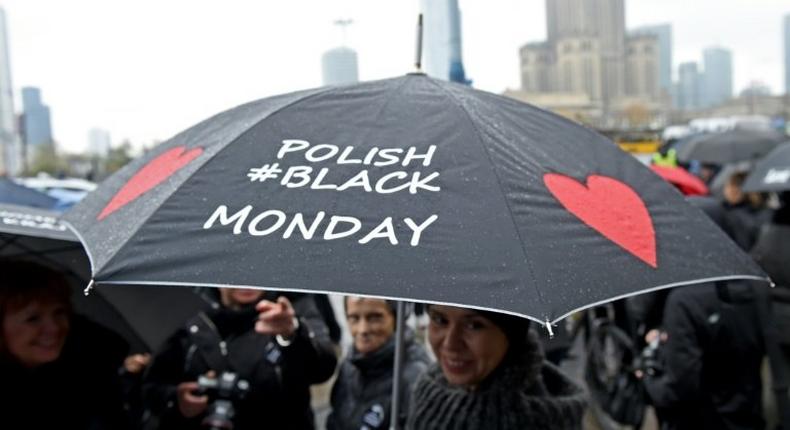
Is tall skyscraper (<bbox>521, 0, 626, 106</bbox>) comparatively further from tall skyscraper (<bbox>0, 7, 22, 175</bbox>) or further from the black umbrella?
tall skyscraper (<bbox>0, 7, 22, 175</bbox>)

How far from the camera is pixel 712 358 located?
3562 mm

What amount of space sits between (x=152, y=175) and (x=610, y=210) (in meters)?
1.11

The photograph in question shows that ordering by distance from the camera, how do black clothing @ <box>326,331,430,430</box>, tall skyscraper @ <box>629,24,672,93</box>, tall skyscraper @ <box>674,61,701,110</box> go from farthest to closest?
1. tall skyscraper @ <box>674,61,701,110</box>
2. tall skyscraper @ <box>629,24,672,93</box>
3. black clothing @ <box>326,331,430,430</box>

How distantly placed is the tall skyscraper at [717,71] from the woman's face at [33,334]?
2898 inches

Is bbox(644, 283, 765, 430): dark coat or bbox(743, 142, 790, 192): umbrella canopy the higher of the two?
bbox(743, 142, 790, 192): umbrella canopy

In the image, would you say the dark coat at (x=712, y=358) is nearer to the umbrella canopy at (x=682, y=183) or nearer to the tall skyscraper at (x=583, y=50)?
the umbrella canopy at (x=682, y=183)

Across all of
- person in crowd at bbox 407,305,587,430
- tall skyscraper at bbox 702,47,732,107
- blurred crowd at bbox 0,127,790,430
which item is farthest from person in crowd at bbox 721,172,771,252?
tall skyscraper at bbox 702,47,732,107

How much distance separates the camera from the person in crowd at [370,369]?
277cm

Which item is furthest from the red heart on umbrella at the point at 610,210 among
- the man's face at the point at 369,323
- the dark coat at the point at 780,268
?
the dark coat at the point at 780,268

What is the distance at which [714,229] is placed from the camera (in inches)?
A: 78.9

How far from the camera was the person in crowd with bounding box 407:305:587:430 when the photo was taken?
2.08 metres

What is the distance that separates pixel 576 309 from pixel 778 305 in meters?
3.24

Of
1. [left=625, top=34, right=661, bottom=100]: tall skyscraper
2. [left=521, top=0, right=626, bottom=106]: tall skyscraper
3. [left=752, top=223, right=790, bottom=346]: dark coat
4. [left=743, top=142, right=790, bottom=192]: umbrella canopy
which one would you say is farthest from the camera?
[left=625, top=34, right=661, bottom=100]: tall skyscraper

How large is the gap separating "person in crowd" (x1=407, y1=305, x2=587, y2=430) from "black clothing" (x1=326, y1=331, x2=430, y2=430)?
1.83ft
